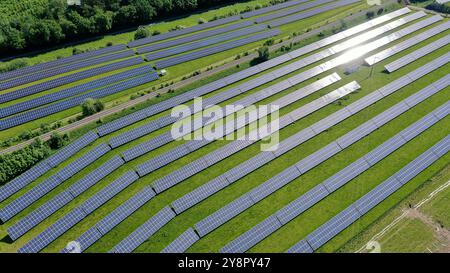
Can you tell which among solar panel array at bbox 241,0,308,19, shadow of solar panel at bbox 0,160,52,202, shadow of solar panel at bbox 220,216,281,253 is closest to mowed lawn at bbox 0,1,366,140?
solar panel array at bbox 241,0,308,19

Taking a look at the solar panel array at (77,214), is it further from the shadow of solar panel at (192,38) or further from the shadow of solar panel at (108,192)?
the shadow of solar panel at (192,38)

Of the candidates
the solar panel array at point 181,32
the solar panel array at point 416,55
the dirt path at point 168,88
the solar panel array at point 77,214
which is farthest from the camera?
the solar panel array at point 181,32

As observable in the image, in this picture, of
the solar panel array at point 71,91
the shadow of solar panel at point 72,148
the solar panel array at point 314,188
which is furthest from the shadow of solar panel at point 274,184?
the solar panel array at point 71,91

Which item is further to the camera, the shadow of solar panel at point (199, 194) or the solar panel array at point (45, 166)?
the shadow of solar panel at point (199, 194)

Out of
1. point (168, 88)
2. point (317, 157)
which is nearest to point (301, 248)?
point (317, 157)

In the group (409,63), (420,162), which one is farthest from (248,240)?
(409,63)

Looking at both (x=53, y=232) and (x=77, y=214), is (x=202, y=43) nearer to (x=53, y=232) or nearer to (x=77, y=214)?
(x=77, y=214)

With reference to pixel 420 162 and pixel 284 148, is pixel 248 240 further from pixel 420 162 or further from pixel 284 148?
pixel 420 162
